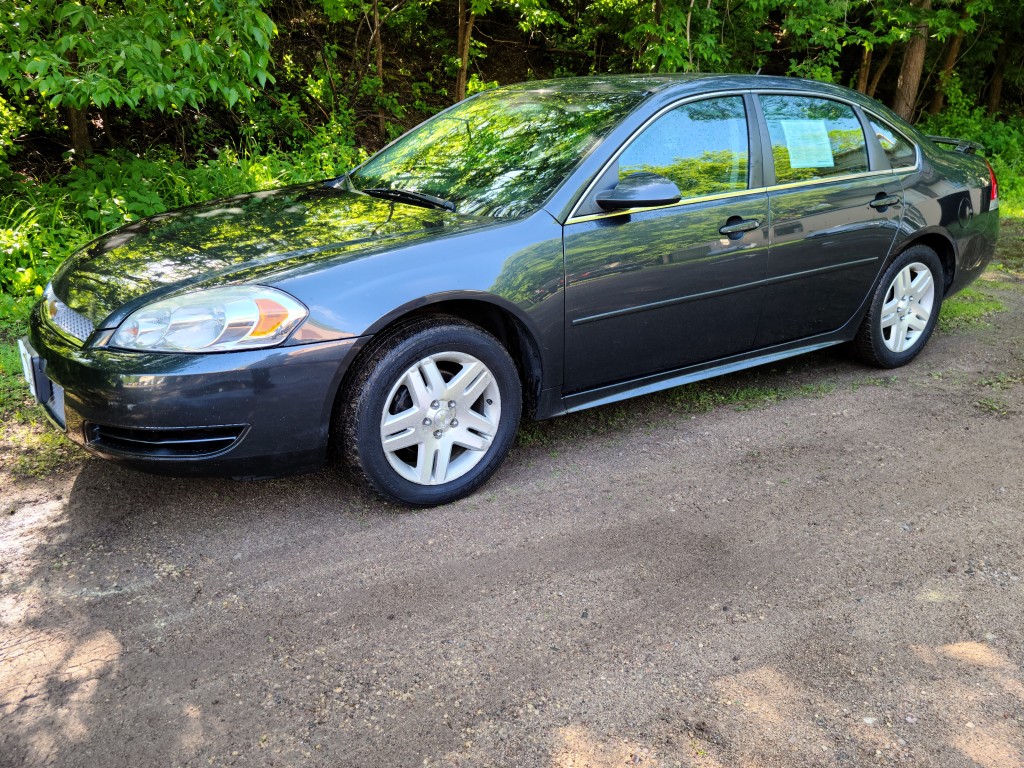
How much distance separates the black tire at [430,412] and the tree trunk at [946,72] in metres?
11.4

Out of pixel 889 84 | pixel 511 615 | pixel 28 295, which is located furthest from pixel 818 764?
pixel 889 84

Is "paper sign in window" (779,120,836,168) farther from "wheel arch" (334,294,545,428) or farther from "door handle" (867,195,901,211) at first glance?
"wheel arch" (334,294,545,428)

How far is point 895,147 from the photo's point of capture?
4.72 metres

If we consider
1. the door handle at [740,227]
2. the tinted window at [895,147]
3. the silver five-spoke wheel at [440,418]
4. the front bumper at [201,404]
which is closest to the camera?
the front bumper at [201,404]

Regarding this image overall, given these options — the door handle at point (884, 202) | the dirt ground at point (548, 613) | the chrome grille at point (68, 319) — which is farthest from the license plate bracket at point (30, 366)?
the door handle at point (884, 202)

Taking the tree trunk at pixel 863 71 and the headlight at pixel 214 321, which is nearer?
the headlight at pixel 214 321

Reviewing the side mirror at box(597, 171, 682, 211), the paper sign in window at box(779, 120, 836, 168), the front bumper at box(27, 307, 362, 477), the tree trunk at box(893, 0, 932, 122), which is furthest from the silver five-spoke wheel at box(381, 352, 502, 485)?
the tree trunk at box(893, 0, 932, 122)

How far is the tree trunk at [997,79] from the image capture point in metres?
13.1

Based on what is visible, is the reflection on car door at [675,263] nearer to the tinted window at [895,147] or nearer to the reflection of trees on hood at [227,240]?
the reflection of trees on hood at [227,240]

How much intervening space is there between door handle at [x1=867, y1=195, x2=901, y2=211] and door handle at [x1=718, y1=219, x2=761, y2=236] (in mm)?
894

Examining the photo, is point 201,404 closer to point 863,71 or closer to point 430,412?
point 430,412

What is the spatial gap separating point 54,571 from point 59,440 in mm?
1078

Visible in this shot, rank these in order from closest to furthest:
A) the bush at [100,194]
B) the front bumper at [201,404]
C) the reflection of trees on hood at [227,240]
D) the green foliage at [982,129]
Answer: the front bumper at [201,404] → the reflection of trees on hood at [227,240] → the bush at [100,194] → the green foliage at [982,129]

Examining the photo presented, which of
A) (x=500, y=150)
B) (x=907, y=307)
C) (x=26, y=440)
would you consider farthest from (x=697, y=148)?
(x=26, y=440)
